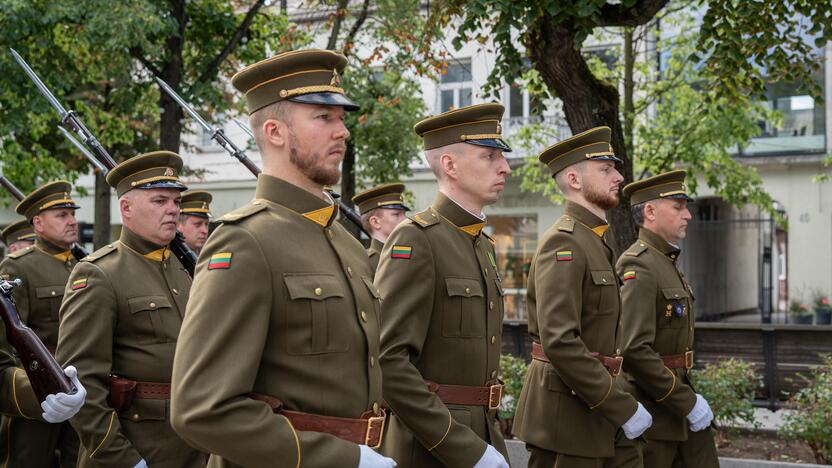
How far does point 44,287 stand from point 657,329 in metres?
4.20

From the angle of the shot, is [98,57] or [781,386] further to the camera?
[98,57]

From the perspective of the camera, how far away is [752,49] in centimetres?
894

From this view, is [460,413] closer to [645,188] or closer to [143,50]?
[645,188]

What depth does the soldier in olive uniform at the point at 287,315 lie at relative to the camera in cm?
271

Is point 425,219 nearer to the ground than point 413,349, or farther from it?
farther from it

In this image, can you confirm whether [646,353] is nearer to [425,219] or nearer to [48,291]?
[425,219]

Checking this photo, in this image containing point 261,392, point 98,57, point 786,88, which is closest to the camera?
point 261,392

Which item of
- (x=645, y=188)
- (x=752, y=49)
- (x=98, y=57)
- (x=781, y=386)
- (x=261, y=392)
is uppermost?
(x=98, y=57)

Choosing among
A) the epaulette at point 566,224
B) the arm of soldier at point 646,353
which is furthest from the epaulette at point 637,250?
the epaulette at point 566,224

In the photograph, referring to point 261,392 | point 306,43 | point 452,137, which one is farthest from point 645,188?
point 306,43

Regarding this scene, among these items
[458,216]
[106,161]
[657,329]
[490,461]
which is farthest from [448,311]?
[106,161]

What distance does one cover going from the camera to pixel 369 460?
288cm

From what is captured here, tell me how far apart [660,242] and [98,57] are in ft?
33.5

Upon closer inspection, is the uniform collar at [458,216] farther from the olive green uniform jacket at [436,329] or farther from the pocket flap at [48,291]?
the pocket flap at [48,291]
